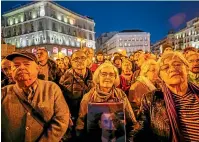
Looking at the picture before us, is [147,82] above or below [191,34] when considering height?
below

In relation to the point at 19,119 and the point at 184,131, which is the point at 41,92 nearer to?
the point at 19,119

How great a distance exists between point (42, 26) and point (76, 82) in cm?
5671

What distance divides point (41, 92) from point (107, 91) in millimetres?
951

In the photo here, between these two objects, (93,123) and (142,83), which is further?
(142,83)

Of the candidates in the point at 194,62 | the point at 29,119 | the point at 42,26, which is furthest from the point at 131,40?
the point at 29,119

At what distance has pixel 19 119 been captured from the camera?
2736 mm

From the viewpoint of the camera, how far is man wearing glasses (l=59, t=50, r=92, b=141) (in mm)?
4879

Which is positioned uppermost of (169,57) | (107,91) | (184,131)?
(169,57)

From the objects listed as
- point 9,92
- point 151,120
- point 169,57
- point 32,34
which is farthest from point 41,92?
point 32,34

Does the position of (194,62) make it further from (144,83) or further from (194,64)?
(144,83)

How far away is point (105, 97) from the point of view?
3.36 metres

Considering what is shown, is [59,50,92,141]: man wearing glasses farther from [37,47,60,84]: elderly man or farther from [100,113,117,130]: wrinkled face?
[100,113,117,130]: wrinkled face

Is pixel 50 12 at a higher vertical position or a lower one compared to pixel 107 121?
higher

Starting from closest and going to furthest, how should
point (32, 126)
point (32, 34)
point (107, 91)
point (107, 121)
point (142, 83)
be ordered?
1. point (32, 126)
2. point (107, 121)
3. point (107, 91)
4. point (142, 83)
5. point (32, 34)
